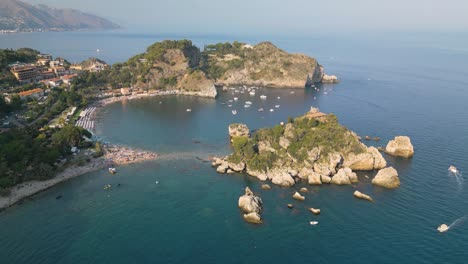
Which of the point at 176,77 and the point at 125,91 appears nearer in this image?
the point at 125,91

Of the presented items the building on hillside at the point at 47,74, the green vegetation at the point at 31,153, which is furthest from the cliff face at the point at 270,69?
the green vegetation at the point at 31,153

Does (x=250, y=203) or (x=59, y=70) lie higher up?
(x=59, y=70)

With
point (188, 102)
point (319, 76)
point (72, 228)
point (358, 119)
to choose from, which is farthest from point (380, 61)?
point (72, 228)

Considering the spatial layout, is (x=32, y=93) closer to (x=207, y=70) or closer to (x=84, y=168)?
(x=84, y=168)

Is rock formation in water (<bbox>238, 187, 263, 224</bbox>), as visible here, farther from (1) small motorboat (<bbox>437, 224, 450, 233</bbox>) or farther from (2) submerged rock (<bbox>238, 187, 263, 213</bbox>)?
(1) small motorboat (<bbox>437, 224, 450, 233</bbox>)

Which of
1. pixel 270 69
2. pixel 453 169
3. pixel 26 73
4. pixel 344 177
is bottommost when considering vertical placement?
pixel 344 177

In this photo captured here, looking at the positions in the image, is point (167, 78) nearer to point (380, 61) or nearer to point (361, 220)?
point (361, 220)

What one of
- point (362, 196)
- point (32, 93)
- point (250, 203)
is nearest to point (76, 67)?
point (32, 93)
